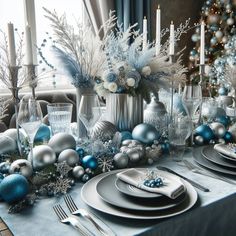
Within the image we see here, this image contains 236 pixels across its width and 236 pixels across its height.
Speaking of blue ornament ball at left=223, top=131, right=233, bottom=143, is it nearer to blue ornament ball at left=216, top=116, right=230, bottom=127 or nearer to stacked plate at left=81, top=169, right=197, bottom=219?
blue ornament ball at left=216, top=116, right=230, bottom=127

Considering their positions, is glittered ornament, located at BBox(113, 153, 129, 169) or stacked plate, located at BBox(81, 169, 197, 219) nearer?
stacked plate, located at BBox(81, 169, 197, 219)

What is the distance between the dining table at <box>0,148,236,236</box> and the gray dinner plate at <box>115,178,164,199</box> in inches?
2.6

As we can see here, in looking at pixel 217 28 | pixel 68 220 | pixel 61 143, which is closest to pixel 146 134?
pixel 61 143

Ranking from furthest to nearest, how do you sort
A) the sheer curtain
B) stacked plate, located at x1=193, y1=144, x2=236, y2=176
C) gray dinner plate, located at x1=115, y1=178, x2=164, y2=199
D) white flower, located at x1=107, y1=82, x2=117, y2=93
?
→ the sheer curtain
white flower, located at x1=107, y1=82, x2=117, y2=93
stacked plate, located at x1=193, y1=144, x2=236, y2=176
gray dinner plate, located at x1=115, y1=178, x2=164, y2=199

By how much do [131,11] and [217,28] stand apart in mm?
999

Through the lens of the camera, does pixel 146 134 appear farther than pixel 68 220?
Yes

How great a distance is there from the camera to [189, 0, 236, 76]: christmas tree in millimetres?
3324

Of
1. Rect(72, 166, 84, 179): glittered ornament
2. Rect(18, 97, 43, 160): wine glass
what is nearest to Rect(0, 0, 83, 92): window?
Rect(18, 97, 43, 160): wine glass

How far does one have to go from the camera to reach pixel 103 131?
3.63 ft

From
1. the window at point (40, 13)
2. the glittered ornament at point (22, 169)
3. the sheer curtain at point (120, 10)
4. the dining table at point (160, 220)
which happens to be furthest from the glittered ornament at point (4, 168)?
the sheer curtain at point (120, 10)

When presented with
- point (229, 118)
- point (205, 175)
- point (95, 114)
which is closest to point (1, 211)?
point (95, 114)

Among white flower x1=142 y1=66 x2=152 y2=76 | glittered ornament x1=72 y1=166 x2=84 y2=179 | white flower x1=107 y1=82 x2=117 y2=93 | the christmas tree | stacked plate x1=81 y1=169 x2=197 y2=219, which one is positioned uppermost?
the christmas tree

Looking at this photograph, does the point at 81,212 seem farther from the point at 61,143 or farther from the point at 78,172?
the point at 61,143

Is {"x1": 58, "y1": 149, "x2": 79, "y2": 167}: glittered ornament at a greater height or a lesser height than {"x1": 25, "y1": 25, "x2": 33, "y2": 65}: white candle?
lesser
